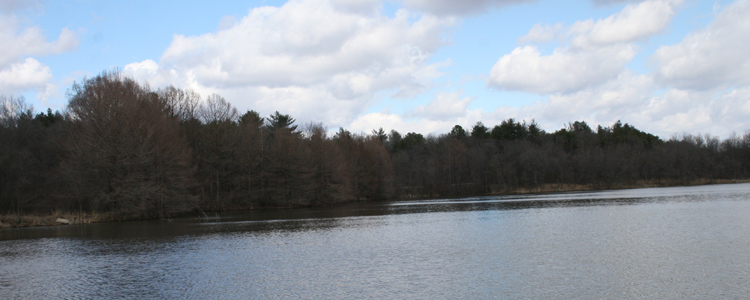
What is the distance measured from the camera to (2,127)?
52469 millimetres

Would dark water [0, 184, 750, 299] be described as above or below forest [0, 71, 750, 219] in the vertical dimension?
below

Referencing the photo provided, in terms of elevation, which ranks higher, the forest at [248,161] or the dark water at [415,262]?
the forest at [248,161]

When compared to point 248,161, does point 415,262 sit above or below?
below

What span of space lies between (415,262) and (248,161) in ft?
167

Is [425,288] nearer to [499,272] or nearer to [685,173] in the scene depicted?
[499,272]

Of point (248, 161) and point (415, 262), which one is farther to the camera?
point (248, 161)

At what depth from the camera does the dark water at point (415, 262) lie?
15.5m

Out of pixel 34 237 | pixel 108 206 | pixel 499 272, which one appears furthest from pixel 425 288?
pixel 108 206

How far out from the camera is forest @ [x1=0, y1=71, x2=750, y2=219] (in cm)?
4781

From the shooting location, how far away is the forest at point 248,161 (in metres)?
47.8

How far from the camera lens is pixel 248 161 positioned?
67.7m

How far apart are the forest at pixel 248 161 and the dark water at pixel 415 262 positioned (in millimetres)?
15680

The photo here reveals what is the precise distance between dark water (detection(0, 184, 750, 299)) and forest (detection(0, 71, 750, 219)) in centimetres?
1568

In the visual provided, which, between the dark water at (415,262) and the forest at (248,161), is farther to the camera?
the forest at (248,161)
